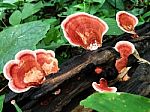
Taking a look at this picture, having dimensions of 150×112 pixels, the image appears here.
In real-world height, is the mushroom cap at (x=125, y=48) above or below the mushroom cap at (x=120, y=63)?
above

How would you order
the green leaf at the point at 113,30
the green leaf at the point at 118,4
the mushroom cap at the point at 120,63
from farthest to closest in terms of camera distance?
the green leaf at the point at 118,4 → the green leaf at the point at 113,30 → the mushroom cap at the point at 120,63

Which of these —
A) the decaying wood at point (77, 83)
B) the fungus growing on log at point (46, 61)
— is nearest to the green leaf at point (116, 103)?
the decaying wood at point (77, 83)

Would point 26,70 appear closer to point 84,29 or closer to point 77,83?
point 77,83

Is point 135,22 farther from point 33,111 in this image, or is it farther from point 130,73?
point 33,111

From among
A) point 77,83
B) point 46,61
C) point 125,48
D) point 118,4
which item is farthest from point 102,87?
point 118,4

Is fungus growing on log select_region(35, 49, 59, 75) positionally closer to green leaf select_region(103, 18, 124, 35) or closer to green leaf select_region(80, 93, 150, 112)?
green leaf select_region(103, 18, 124, 35)

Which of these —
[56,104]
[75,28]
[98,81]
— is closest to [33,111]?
[56,104]

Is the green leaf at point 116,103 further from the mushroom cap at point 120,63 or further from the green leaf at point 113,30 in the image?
the green leaf at point 113,30
